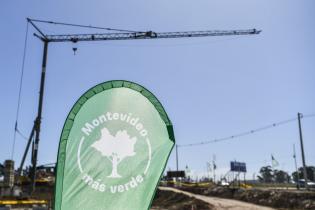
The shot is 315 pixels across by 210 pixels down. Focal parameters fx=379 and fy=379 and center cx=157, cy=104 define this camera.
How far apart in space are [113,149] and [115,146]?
0.03 meters

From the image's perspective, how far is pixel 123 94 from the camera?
141 inches

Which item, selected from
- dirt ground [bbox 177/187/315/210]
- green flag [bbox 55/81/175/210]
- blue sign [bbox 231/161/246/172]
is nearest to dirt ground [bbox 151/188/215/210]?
dirt ground [bbox 177/187/315/210]

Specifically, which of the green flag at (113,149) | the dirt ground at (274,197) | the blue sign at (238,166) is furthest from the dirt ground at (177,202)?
the green flag at (113,149)

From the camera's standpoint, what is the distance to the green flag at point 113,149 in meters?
3.24

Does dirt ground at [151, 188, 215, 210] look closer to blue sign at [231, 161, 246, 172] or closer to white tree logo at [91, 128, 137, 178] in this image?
blue sign at [231, 161, 246, 172]

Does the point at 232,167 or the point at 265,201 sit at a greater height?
the point at 232,167

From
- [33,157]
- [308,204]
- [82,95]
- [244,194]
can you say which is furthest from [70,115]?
[244,194]

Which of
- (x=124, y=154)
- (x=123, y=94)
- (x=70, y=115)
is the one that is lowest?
(x=124, y=154)

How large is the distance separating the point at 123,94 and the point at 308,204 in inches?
1334

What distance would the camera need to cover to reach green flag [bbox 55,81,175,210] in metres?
3.24


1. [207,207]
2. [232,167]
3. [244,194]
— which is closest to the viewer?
[207,207]

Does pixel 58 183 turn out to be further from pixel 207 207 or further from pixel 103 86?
pixel 207 207

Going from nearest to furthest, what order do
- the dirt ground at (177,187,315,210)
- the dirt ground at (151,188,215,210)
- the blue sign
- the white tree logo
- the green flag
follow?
the green flag < the white tree logo < the dirt ground at (177,187,315,210) < the dirt ground at (151,188,215,210) < the blue sign

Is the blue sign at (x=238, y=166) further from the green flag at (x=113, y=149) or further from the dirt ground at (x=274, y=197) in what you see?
the green flag at (x=113, y=149)
